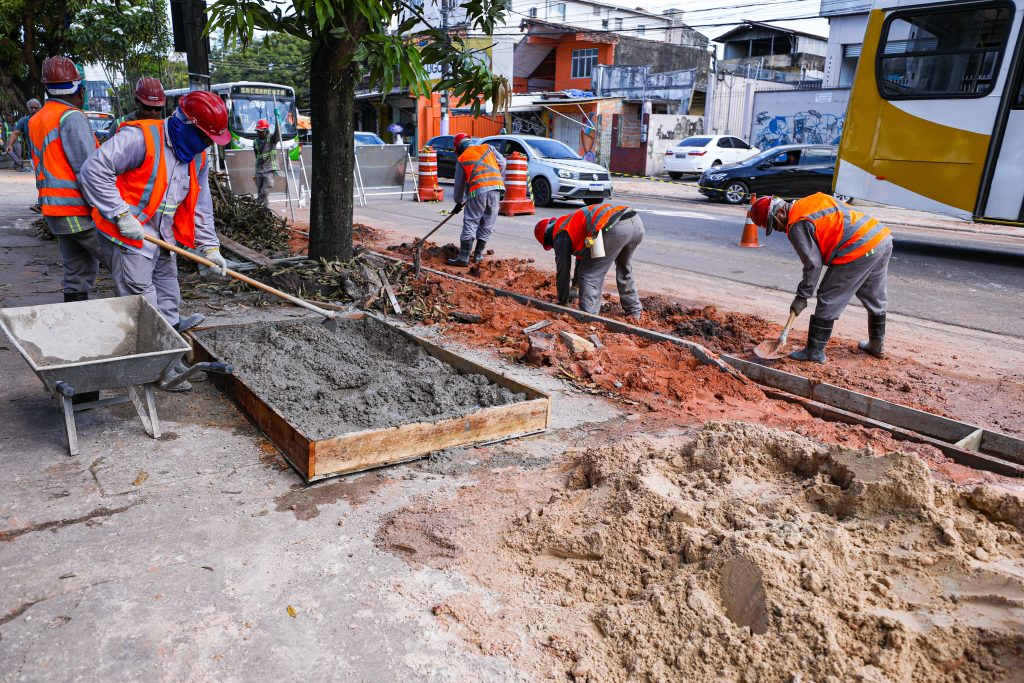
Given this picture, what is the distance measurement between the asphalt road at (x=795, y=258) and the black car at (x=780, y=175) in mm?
2844

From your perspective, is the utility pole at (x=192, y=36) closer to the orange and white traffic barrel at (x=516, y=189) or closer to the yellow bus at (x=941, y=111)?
the orange and white traffic barrel at (x=516, y=189)

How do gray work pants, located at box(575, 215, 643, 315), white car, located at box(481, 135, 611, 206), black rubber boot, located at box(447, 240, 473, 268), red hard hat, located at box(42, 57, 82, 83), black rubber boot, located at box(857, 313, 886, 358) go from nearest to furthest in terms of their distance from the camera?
red hard hat, located at box(42, 57, 82, 83)
black rubber boot, located at box(857, 313, 886, 358)
gray work pants, located at box(575, 215, 643, 315)
black rubber boot, located at box(447, 240, 473, 268)
white car, located at box(481, 135, 611, 206)

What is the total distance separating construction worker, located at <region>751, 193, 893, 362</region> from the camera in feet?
18.4

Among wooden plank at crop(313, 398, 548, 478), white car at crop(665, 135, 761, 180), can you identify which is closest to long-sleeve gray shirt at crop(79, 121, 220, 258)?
wooden plank at crop(313, 398, 548, 478)

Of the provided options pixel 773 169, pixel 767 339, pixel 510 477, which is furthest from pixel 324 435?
pixel 773 169

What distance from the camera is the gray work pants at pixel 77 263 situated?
18.0ft

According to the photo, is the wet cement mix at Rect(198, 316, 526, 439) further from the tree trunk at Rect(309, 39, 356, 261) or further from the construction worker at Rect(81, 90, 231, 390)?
the tree trunk at Rect(309, 39, 356, 261)

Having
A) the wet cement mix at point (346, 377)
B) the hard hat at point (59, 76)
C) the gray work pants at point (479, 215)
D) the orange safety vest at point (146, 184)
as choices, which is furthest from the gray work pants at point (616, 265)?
the hard hat at point (59, 76)

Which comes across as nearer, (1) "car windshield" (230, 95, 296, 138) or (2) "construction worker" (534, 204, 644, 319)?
(2) "construction worker" (534, 204, 644, 319)

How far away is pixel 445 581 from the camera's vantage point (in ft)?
10.0

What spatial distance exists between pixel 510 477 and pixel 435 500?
470 millimetres

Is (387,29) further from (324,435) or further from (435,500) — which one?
(435,500)

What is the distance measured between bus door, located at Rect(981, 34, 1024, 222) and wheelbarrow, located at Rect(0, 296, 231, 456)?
1042 centimetres

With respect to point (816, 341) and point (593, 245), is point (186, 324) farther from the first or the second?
point (816, 341)
